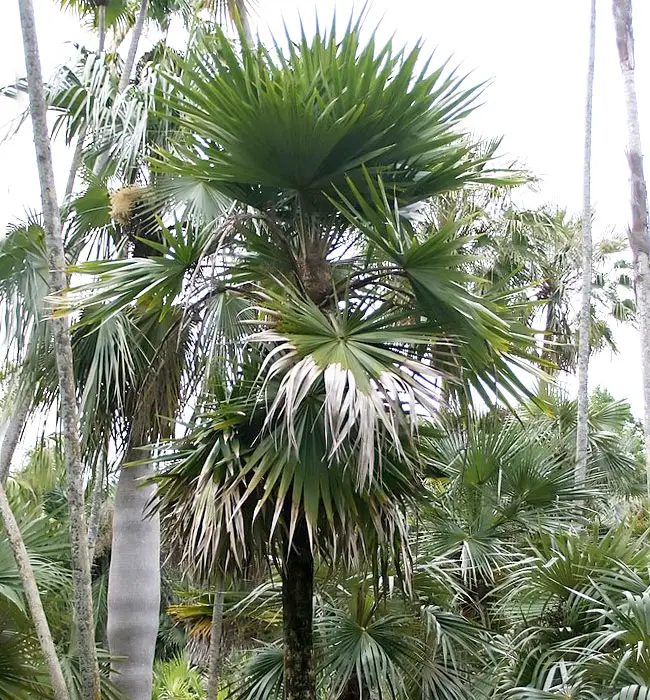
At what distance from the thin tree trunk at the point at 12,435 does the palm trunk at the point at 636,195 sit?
4.13 m

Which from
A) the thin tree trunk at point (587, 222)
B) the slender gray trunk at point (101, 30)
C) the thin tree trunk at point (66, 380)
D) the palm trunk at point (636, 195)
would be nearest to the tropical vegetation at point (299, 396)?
the thin tree trunk at point (66, 380)

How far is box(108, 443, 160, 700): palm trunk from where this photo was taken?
20.7 feet

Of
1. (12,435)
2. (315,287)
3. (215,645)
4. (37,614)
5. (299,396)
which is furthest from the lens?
(215,645)

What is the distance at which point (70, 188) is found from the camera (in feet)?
21.7

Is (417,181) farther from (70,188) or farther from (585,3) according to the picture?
(585,3)

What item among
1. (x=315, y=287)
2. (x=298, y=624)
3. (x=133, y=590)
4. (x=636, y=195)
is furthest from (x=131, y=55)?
(x=298, y=624)

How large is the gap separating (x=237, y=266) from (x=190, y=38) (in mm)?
2863

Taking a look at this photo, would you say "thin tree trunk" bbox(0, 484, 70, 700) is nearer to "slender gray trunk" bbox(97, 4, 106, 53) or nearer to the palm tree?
the palm tree

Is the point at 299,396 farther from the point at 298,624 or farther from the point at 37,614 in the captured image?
the point at 37,614

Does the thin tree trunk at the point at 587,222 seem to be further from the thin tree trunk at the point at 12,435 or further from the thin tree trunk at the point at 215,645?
the thin tree trunk at the point at 12,435

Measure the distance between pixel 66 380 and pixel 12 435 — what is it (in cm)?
127

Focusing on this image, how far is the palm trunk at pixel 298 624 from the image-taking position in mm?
4422

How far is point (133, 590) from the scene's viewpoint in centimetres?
645

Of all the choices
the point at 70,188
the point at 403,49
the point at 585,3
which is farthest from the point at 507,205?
the point at 403,49
